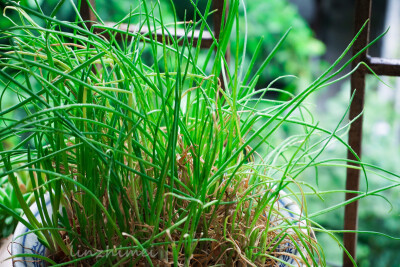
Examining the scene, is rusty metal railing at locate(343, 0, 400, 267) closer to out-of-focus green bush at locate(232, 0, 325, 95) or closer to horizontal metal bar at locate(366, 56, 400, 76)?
horizontal metal bar at locate(366, 56, 400, 76)

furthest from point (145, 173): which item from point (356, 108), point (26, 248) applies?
point (356, 108)

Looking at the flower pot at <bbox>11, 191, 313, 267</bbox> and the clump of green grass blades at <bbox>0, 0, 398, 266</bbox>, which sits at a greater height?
the clump of green grass blades at <bbox>0, 0, 398, 266</bbox>

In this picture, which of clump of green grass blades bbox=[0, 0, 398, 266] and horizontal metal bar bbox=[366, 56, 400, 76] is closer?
clump of green grass blades bbox=[0, 0, 398, 266]

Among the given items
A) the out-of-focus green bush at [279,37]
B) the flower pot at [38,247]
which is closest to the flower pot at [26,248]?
the flower pot at [38,247]

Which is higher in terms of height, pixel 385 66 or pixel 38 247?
pixel 385 66

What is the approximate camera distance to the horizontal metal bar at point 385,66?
55cm

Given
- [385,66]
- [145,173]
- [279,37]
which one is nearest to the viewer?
[145,173]

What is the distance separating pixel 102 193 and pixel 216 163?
12cm

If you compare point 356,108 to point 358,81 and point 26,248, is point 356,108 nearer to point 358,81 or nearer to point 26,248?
point 358,81

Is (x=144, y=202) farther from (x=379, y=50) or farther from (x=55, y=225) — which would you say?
(x=379, y=50)

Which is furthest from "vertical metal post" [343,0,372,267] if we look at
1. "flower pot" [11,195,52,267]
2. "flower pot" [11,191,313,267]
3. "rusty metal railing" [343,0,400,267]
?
"flower pot" [11,195,52,267]

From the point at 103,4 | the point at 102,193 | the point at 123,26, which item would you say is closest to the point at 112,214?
the point at 102,193

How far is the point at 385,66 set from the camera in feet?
1.81

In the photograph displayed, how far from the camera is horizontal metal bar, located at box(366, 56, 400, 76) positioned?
0.55m
